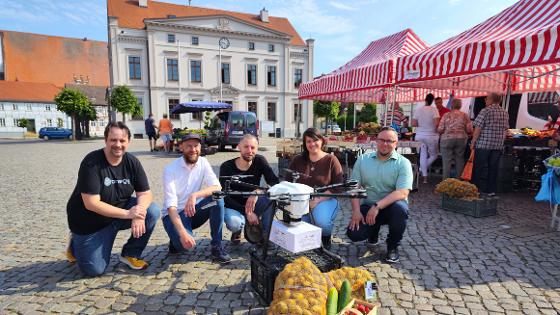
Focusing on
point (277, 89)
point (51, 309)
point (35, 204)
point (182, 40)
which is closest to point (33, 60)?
point (182, 40)

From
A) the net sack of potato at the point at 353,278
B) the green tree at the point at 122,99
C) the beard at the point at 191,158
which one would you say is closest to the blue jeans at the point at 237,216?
the beard at the point at 191,158

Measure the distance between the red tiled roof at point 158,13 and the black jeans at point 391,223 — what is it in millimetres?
34415

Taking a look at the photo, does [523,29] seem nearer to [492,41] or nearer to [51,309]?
[492,41]

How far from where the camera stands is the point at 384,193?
349 cm

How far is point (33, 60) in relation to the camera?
67500 millimetres

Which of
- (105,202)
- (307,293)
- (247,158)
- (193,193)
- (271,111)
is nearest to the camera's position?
(307,293)

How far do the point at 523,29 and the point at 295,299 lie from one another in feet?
17.5

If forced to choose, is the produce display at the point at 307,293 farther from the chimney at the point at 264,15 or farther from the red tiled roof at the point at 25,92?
the red tiled roof at the point at 25,92

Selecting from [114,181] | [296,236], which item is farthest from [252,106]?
[296,236]

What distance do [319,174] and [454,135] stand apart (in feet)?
14.2

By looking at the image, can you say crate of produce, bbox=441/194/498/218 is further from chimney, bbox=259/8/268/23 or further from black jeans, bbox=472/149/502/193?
chimney, bbox=259/8/268/23

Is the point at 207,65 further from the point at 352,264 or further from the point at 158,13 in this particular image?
the point at 352,264

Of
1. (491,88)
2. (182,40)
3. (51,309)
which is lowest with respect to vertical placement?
(51,309)

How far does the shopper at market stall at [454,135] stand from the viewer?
654 cm
